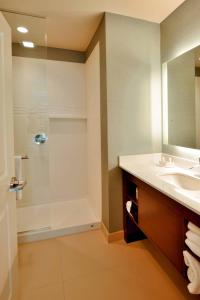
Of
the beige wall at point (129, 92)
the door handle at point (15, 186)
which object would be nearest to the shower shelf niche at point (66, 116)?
the beige wall at point (129, 92)

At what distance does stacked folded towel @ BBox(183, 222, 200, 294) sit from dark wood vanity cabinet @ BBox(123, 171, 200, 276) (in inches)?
1.6

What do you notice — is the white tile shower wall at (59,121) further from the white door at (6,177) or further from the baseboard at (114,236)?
the white door at (6,177)

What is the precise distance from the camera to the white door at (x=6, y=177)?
98 centimetres

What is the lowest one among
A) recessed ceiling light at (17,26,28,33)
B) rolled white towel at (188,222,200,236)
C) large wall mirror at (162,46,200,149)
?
rolled white towel at (188,222,200,236)

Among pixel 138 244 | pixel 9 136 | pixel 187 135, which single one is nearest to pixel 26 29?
pixel 9 136

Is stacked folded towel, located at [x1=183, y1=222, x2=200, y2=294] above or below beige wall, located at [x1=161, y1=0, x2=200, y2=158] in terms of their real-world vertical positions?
below

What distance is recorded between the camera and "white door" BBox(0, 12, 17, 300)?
98 cm

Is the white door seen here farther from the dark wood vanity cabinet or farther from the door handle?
the dark wood vanity cabinet

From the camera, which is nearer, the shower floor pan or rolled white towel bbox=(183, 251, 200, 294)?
rolled white towel bbox=(183, 251, 200, 294)

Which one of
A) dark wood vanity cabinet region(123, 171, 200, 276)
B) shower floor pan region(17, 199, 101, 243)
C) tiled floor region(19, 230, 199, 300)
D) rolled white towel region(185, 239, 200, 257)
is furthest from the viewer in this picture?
shower floor pan region(17, 199, 101, 243)

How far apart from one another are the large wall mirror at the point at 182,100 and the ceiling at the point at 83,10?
497mm

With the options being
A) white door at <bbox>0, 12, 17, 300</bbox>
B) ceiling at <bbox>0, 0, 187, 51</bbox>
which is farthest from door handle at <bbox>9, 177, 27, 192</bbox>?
ceiling at <bbox>0, 0, 187, 51</bbox>

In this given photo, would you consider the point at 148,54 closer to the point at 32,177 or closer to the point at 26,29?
the point at 26,29

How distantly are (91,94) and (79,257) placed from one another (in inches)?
77.8
